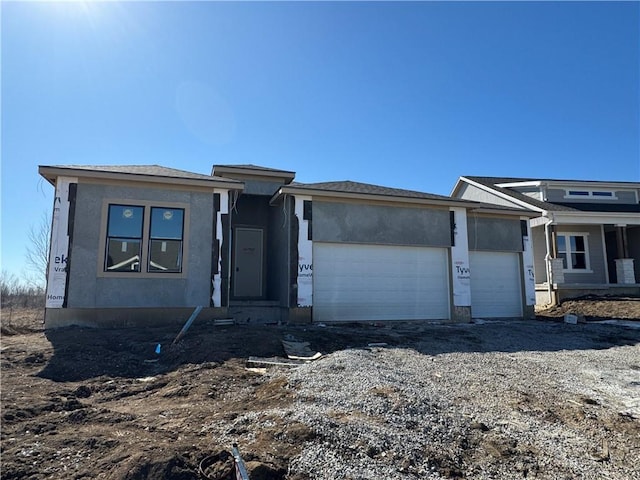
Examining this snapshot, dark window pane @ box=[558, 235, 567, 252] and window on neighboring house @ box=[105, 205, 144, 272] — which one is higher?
dark window pane @ box=[558, 235, 567, 252]

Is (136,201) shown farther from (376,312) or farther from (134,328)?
(376,312)

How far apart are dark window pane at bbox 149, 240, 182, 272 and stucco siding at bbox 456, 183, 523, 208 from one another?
13892 mm

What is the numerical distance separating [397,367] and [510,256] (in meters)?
9.38

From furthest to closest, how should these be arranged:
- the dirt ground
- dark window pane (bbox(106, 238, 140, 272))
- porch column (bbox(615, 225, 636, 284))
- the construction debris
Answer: porch column (bbox(615, 225, 636, 284)), dark window pane (bbox(106, 238, 140, 272)), the construction debris, the dirt ground

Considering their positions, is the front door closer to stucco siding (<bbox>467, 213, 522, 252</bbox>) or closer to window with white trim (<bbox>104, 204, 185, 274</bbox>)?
window with white trim (<bbox>104, 204, 185, 274</bbox>)

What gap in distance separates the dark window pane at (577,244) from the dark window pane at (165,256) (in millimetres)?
16237

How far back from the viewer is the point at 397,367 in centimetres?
609

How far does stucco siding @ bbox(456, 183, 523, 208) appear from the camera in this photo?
18156 millimetres

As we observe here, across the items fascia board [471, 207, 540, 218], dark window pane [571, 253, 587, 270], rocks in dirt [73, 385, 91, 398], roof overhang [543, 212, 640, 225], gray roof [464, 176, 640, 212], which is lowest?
rocks in dirt [73, 385, 91, 398]

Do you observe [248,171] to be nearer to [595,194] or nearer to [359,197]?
[359,197]

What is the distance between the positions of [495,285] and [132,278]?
1081 cm

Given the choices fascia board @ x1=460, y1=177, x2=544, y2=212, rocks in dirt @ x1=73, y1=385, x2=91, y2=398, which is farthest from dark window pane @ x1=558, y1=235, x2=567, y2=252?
rocks in dirt @ x1=73, y1=385, x2=91, y2=398

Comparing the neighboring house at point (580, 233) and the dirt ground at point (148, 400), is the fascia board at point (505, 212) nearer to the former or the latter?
the neighboring house at point (580, 233)

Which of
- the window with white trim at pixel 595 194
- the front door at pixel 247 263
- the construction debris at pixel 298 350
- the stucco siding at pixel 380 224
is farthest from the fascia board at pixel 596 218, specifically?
the construction debris at pixel 298 350
